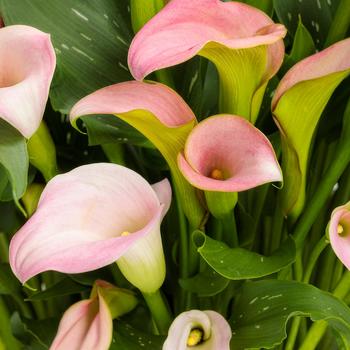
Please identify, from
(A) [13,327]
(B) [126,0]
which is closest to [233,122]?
(B) [126,0]

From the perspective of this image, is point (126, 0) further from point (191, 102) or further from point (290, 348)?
point (290, 348)

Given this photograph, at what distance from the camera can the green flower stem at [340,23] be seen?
54 centimetres

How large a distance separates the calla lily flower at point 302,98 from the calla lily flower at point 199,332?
0.41 feet

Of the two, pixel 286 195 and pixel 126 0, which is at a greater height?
pixel 126 0

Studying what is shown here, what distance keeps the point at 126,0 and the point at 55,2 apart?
64 millimetres

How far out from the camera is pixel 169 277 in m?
0.64

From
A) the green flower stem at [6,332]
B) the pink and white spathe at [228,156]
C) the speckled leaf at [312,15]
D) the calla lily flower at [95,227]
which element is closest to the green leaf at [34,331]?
the green flower stem at [6,332]

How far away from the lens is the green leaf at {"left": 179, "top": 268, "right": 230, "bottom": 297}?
1.80ft

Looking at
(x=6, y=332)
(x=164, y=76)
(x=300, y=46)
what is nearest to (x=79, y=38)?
(x=164, y=76)

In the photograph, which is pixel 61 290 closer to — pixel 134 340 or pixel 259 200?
pixel 134 340

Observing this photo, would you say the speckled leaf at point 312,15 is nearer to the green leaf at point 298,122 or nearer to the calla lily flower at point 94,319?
the green leaf at point 298,122

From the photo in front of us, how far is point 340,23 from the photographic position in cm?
55

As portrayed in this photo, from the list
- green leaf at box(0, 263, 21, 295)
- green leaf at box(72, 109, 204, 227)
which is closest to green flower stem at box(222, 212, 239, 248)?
green leaf at box(72, 109, 204, 227)

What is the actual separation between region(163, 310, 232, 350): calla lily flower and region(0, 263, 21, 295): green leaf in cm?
20
